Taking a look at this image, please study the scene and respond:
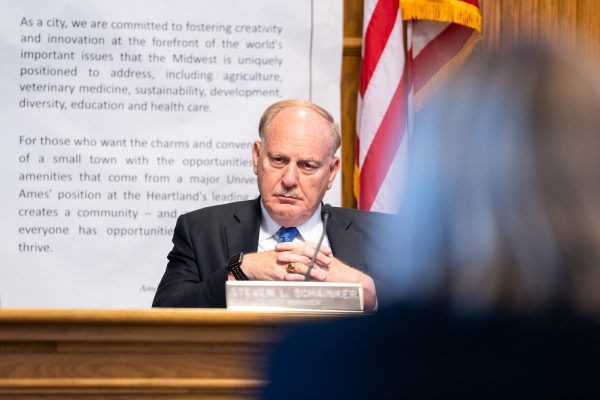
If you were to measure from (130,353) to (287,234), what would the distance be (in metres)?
1.36

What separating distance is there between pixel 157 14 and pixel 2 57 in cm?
70

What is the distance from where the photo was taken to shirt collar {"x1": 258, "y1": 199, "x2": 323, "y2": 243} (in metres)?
3.32

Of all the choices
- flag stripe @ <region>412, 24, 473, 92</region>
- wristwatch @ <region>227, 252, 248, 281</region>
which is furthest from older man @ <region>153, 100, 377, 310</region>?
flag stripe @ <region>412, 24, 473, 92</region>

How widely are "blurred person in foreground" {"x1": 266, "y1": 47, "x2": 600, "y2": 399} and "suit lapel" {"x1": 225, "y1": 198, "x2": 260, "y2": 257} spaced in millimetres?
2548

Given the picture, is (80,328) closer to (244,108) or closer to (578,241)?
(578,241)

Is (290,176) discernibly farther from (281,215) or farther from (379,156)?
(379,156)

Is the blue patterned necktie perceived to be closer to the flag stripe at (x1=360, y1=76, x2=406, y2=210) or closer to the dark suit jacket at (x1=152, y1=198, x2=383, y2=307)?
the dark suit jacket at (x1=152, y1=198, x2=383, y2=307)

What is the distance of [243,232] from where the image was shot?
3.27 meters

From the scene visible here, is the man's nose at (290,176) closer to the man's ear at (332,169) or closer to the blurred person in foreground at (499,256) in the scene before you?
the man's ear at (332,169)

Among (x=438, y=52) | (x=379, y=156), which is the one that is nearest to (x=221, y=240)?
(x=379, y=156)

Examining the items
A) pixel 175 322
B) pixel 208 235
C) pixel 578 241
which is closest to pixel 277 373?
pixel 578 241

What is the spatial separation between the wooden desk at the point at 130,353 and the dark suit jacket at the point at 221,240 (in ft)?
3.29

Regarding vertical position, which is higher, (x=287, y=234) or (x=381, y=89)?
(x=381, y=89)

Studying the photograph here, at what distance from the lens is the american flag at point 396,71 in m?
4.17
